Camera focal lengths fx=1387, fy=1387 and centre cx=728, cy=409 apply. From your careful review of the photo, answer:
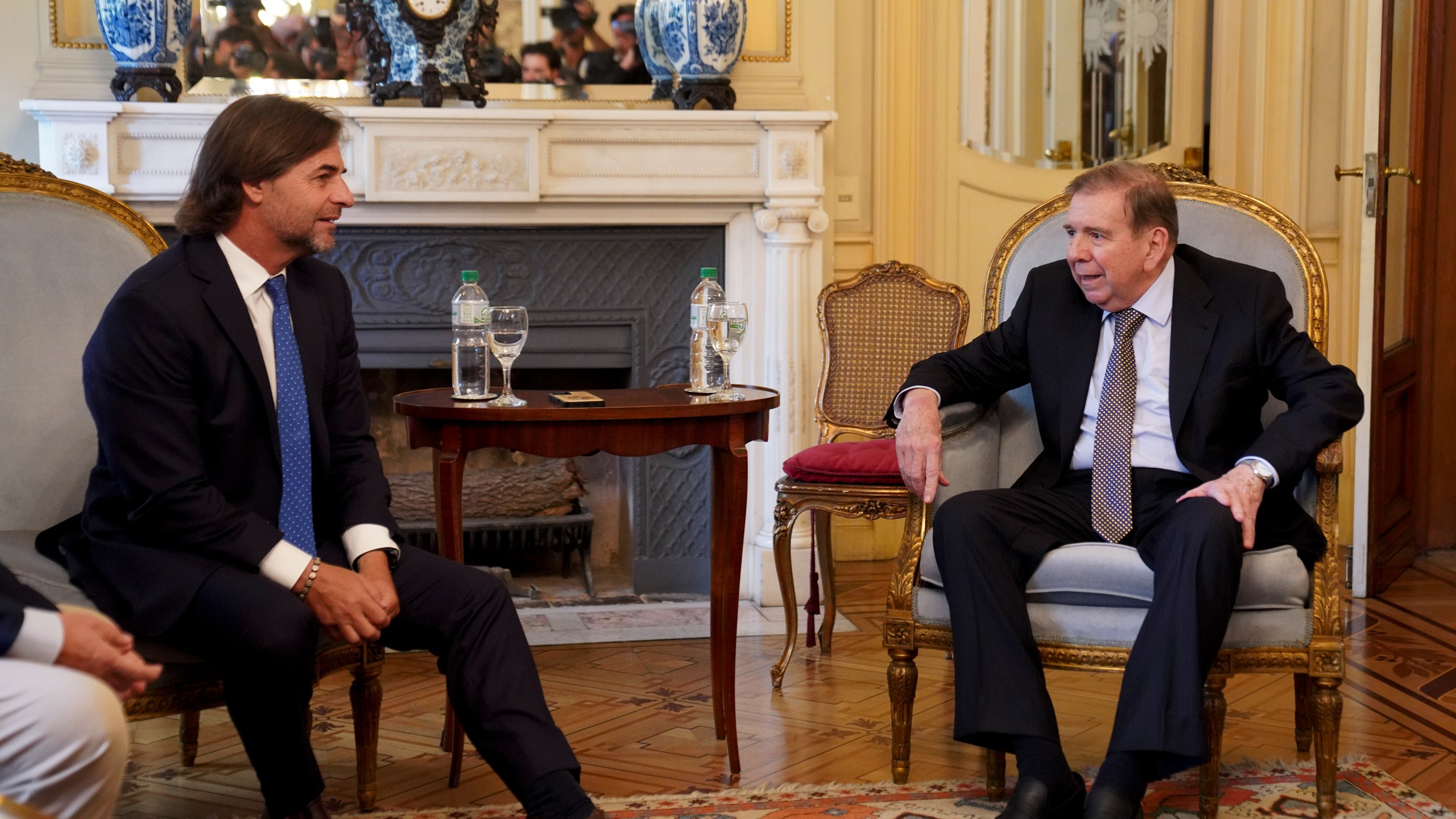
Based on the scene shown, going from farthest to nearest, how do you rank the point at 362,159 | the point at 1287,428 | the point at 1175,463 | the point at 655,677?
the point at 362,159 → the point at 655,677 → the point at 1175,463 → the point at 1287,428

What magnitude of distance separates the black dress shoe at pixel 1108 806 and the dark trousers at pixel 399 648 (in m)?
0.78

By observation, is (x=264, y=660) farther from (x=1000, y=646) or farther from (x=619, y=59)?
(x=619, y=59)

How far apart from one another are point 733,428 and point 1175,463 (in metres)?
0.80

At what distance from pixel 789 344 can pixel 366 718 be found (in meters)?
1.93

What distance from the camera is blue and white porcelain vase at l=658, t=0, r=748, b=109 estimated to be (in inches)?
148

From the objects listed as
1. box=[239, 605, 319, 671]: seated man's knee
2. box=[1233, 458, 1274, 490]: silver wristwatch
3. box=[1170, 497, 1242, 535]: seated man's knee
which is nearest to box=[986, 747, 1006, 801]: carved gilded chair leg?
box=[1170, 497, 1242, 535]: seated man's knee

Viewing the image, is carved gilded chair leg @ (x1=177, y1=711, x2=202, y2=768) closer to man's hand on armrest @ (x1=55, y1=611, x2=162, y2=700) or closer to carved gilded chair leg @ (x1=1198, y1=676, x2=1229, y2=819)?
man's hand on armrest @ (x1=55, y1=611, x2=162, y2=700)

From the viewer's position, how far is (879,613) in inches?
153

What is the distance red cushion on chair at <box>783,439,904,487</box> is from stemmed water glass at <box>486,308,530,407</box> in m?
0.89

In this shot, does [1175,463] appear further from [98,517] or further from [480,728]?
[98,517]

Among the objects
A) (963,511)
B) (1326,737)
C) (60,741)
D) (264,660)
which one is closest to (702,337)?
(963,511)

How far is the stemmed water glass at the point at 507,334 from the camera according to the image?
8.51 ft

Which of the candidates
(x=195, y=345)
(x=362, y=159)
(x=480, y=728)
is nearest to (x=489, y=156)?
(x=362, y=159)

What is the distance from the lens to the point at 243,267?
2.18 metres
